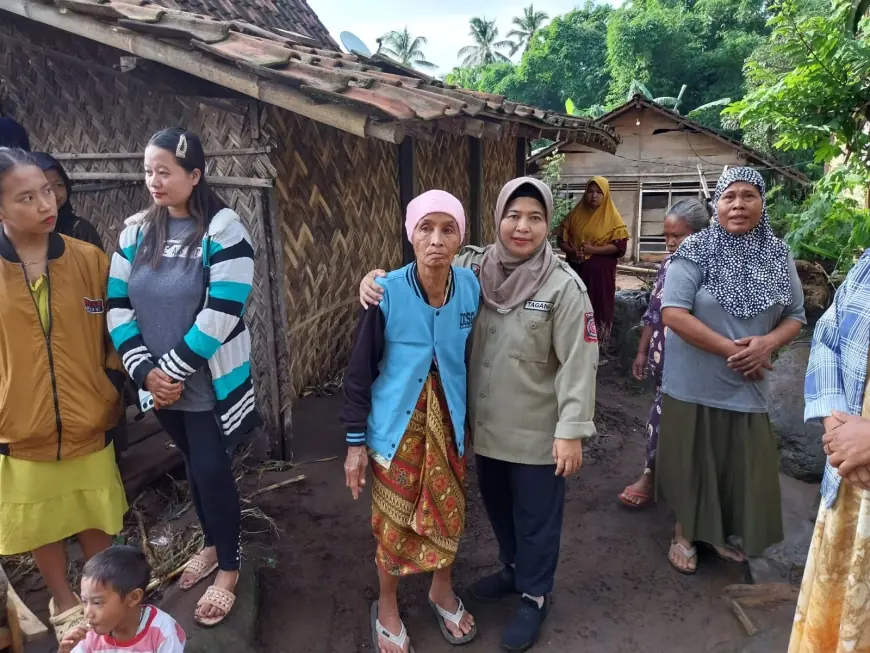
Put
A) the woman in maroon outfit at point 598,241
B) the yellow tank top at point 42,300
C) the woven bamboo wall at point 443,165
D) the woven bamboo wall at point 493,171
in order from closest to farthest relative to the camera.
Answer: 1. the yellow tank top at point 42,300
2. the woven bamboo wall at point 443,165
3. the woman in maroon outfit at point 598,241
4. the woven bamboo wall at point 493,171

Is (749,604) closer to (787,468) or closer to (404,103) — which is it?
(787,468)

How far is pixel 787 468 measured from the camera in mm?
4297

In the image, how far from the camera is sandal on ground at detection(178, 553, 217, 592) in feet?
8.32

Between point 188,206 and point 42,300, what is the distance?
0.60 meters

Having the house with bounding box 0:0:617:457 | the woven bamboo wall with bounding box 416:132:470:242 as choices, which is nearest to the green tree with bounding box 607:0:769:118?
the woven bamboo wall with bounding box 416:132:470:242

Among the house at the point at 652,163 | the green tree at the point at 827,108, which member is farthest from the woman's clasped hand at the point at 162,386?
the house at the point at 652,163

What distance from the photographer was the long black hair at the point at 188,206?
2172 millimetres

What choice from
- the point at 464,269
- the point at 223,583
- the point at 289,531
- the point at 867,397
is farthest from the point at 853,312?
the point at 289,531

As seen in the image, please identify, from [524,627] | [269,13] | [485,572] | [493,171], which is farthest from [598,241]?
[524,627]

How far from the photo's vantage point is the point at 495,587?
274 cm

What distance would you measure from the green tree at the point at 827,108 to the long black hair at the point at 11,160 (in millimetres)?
5920

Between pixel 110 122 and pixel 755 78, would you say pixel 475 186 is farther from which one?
pixel 755 78

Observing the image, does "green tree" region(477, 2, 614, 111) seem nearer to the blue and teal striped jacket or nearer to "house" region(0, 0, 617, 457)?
"house" region(0, 0, 617, 457)

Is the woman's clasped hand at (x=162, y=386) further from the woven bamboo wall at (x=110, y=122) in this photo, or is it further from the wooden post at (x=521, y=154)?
the wooden post at (x=521, y=154)
